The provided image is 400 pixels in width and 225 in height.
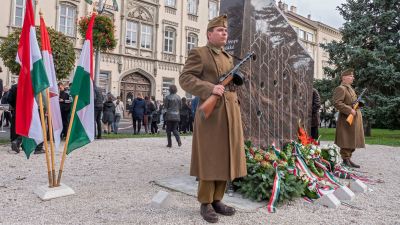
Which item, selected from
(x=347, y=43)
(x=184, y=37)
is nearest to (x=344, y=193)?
(x=347, y=43)

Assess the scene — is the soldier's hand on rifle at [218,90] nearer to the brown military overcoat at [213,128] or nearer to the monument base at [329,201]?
the brown military overcoat at [213,128]

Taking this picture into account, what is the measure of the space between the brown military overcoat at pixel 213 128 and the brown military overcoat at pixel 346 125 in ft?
13.2

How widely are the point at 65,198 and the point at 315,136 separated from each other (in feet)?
21.0

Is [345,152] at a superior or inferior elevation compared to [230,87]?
inferior

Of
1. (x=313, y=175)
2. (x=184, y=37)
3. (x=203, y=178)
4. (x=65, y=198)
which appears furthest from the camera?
(x=184, y=37)

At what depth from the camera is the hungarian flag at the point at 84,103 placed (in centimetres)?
445

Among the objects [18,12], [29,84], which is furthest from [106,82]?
[29,84]

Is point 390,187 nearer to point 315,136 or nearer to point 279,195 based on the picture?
point 279,195

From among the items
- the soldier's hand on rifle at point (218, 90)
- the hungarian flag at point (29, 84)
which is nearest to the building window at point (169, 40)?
the hungarian flag at point (29, 84)

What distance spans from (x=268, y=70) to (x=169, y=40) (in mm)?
23781

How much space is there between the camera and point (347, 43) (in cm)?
1680

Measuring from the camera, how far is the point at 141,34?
26.5 m

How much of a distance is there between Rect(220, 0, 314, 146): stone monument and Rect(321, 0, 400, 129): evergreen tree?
33.7 feet

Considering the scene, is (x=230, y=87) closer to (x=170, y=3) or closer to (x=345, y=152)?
(x=345, y=152)
